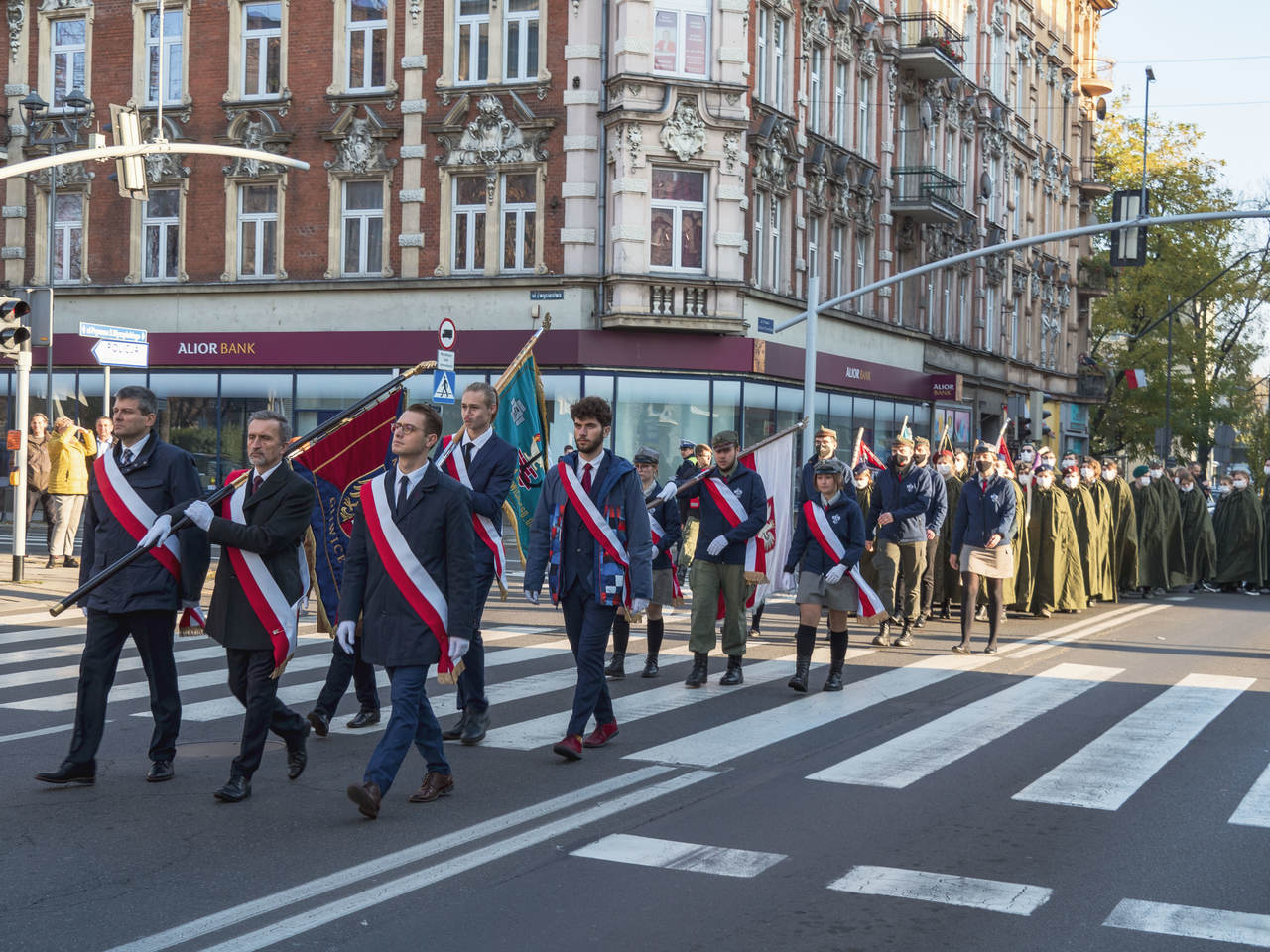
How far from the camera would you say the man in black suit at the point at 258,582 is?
715 cm

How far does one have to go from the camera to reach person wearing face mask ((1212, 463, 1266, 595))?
24.0 meters

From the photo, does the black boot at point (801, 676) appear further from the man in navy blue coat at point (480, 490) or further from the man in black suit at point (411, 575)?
the man in black suit at point (411, 575)

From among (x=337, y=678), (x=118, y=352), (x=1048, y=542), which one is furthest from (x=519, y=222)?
(x=337, y=678)

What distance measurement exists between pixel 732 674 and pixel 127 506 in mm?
5382

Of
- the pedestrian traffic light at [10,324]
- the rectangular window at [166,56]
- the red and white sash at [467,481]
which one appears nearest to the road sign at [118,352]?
the pedestrian traffic light at [10,324]

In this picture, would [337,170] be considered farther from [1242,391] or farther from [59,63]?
[1242,391]

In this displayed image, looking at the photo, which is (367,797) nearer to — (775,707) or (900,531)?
(775,707)

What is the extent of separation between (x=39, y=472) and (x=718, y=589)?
39.7 ft

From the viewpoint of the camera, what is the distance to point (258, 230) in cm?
3147

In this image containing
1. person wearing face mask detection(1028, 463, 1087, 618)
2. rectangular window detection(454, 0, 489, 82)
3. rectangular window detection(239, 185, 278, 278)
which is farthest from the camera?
rectangular window detection(239, 185, 278, 278)

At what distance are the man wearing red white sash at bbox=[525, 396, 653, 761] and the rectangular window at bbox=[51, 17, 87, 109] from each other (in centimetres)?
2795

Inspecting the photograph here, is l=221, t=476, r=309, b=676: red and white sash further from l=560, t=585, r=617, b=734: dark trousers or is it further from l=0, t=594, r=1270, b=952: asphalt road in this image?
l=560, t=585, r=617, b=734: dark trousers

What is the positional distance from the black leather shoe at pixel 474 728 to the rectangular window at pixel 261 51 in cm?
2501

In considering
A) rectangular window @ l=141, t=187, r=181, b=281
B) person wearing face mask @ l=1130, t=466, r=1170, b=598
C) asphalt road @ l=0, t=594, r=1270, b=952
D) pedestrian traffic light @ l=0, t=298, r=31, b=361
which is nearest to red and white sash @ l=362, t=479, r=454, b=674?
asphalt road @ l=0, t=594, r=1270, b=952
